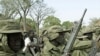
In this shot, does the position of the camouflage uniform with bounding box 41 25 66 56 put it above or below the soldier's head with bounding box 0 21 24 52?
below

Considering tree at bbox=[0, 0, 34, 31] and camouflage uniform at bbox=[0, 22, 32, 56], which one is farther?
tree at bbox=[0, 0, 34, 31]

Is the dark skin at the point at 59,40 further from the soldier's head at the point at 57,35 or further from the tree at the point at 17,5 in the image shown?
the tree at the point at 17,5

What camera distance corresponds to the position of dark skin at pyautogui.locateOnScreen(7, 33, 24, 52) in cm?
598

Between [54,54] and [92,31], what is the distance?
394cm

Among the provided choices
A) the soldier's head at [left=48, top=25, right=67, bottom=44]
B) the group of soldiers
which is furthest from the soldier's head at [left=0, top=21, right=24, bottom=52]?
the soldier's head at [left=48, top=25, right=67, bottom=44]

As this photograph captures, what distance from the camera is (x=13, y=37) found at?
6043 mm

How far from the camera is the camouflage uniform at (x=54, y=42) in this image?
9.33 meters

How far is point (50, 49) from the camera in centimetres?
933

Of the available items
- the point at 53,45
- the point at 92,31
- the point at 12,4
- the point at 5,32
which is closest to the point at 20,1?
the point at 12,4

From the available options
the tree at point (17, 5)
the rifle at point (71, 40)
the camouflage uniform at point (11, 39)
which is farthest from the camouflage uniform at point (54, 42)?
the tree at point (17, 5)

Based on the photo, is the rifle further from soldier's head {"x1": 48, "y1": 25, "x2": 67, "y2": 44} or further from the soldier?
soldier's head {"x1": 48, "y1": 25, "x2": 67, "y2": 44}

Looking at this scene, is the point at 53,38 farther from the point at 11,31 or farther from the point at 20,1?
the point at 20,1

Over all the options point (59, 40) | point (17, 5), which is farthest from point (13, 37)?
point (17, 5)

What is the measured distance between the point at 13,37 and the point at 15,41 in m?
0.08
